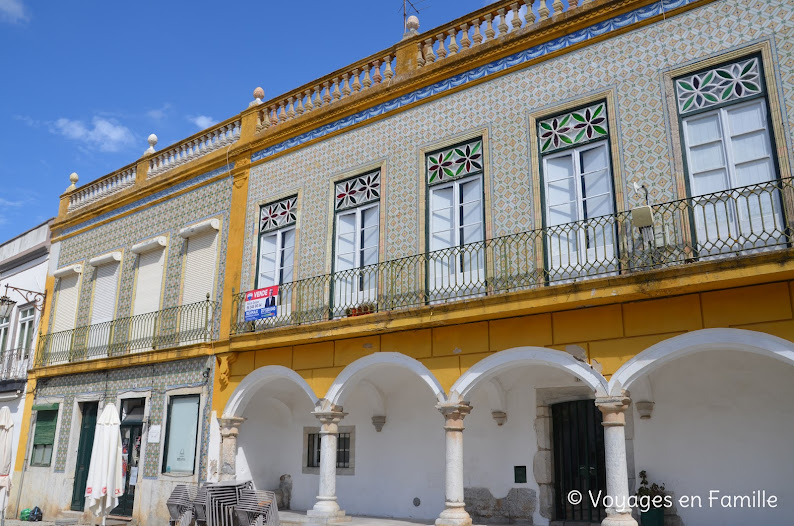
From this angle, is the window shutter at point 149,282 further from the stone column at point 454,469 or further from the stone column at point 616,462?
the stone column at point 616,462

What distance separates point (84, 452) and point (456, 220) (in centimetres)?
904

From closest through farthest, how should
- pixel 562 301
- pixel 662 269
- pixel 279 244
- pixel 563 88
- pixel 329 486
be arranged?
pixel 662 269 → pixel 562 301 → pixel 563 88 → pixel 329 486 → pixel 279 244

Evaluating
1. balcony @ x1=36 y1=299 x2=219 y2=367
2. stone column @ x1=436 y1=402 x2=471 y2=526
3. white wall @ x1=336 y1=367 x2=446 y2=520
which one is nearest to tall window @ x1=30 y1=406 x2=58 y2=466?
balcony @ x1=36 y1=299 x2=219 y2=367

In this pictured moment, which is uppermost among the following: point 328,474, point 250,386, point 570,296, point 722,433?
point 570,296

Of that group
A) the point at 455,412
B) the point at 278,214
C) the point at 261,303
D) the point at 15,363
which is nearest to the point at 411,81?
the point at 278,214

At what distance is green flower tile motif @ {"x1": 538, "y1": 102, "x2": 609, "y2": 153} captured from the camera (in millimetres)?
8375

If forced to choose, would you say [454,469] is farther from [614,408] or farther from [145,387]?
[145,387]

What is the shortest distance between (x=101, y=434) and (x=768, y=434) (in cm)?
901

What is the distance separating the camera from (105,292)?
14.4 metres

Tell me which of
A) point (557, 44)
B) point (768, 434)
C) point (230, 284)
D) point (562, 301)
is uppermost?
point (557, 44)

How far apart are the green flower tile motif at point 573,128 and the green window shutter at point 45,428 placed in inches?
449

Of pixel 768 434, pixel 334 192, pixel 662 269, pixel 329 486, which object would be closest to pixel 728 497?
pixel 768 434

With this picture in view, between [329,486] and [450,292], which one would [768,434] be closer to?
[450,292]

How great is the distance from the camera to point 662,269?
282 inches
